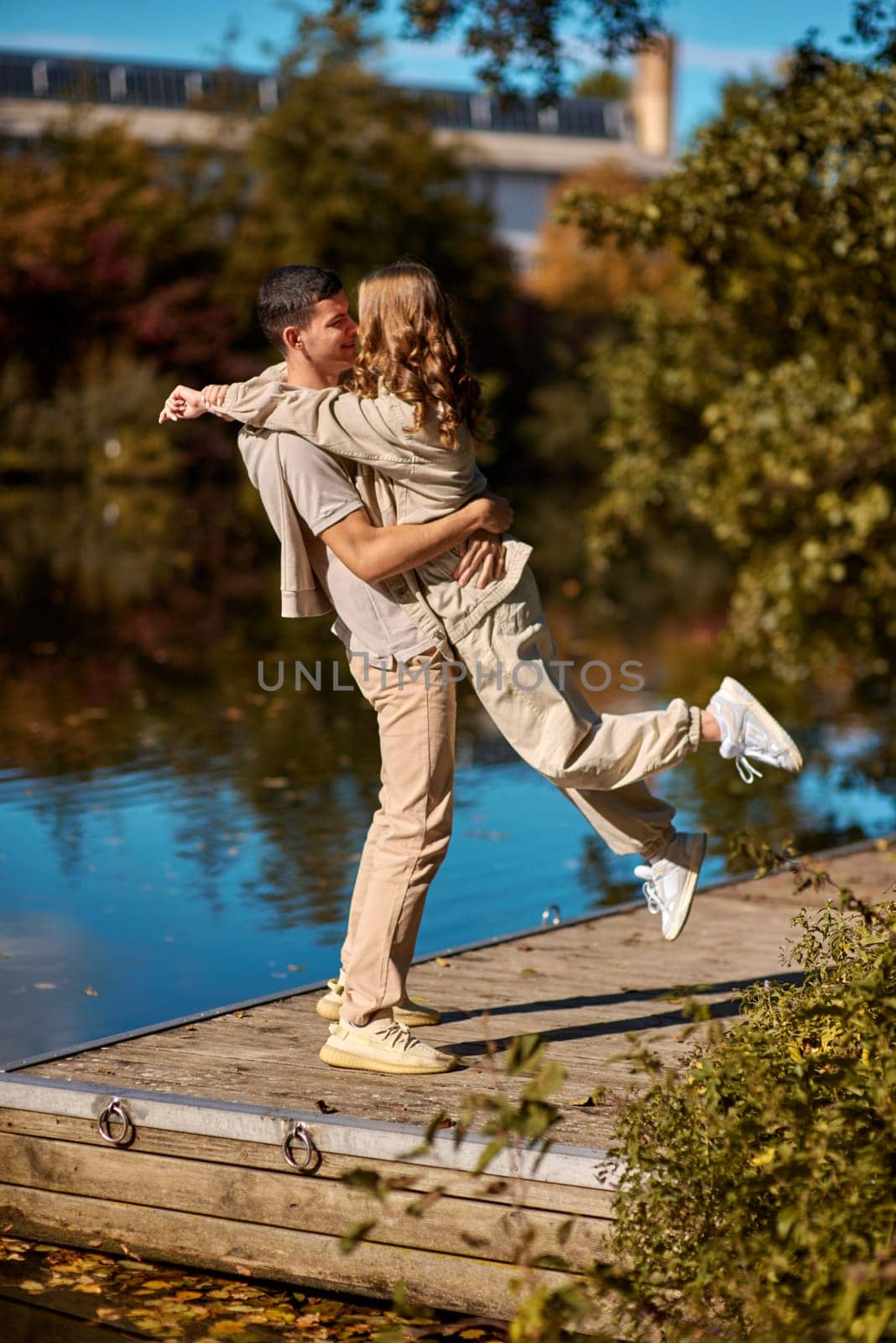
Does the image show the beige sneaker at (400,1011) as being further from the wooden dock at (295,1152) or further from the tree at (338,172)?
the tree at (338,172)

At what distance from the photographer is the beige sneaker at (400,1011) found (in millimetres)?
4836

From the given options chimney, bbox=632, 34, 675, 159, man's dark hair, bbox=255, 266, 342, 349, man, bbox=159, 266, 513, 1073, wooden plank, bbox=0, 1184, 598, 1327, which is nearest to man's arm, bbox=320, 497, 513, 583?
man, bbox=159, 266, 513, 1073

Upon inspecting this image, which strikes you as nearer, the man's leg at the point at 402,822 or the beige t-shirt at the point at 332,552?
the beige t-shirt at the point at 332,552

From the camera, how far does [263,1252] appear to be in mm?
4043

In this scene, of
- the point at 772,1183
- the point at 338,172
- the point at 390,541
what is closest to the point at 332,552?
the point at 390,541

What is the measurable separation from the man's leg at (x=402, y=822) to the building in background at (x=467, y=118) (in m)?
46.6

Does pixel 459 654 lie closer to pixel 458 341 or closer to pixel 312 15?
pixel 458 341

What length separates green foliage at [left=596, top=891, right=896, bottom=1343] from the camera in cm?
284

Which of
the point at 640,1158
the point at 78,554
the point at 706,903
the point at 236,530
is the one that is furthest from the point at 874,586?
the point at 236,530

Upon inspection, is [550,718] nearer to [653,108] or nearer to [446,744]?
[446,744]

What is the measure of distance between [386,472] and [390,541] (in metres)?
0.17

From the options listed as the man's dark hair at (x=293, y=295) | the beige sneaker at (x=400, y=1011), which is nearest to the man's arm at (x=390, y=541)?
the man's dark hair at (x=293, y=295)

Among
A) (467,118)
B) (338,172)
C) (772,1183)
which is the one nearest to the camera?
(772,1183)

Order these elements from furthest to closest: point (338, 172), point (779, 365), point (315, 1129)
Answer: point (338, 172) < point (779, 365) < point (315, 1129)
